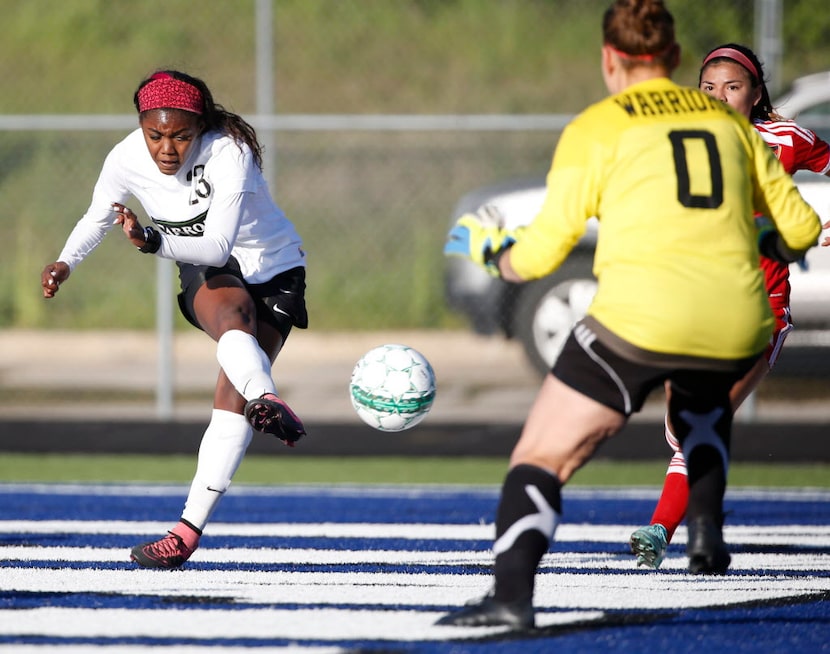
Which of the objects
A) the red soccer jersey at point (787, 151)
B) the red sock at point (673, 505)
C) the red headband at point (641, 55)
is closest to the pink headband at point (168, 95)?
the red headband at point (641, 55)

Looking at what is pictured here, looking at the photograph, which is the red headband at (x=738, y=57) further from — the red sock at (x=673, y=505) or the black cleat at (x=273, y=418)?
the black cleat at (x=273, y=418)

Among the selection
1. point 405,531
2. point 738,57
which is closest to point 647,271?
point 738,57

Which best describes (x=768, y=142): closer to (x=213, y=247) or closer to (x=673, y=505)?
(x=673, y=505)

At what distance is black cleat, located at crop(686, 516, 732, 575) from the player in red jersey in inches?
56.6

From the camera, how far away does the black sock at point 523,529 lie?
4.48 m

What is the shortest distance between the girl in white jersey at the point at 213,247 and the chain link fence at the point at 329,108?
985 centimetres

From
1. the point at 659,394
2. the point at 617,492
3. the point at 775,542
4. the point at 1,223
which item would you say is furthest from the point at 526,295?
the point at 1,223

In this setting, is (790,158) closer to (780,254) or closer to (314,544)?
(780,254)

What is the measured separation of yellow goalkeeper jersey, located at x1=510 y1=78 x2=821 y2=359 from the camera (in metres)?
4.40

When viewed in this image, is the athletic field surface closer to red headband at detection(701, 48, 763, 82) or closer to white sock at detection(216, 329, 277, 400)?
white sock at detection(216, 329, 277, 400)

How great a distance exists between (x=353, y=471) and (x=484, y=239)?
18.7ft

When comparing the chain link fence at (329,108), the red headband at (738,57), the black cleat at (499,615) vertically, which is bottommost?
the black cleat at (499,615)

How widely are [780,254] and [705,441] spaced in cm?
64

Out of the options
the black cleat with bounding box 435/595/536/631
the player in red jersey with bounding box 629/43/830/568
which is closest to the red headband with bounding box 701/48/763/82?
the player in red jersey with bounding box 629/43/830/568
